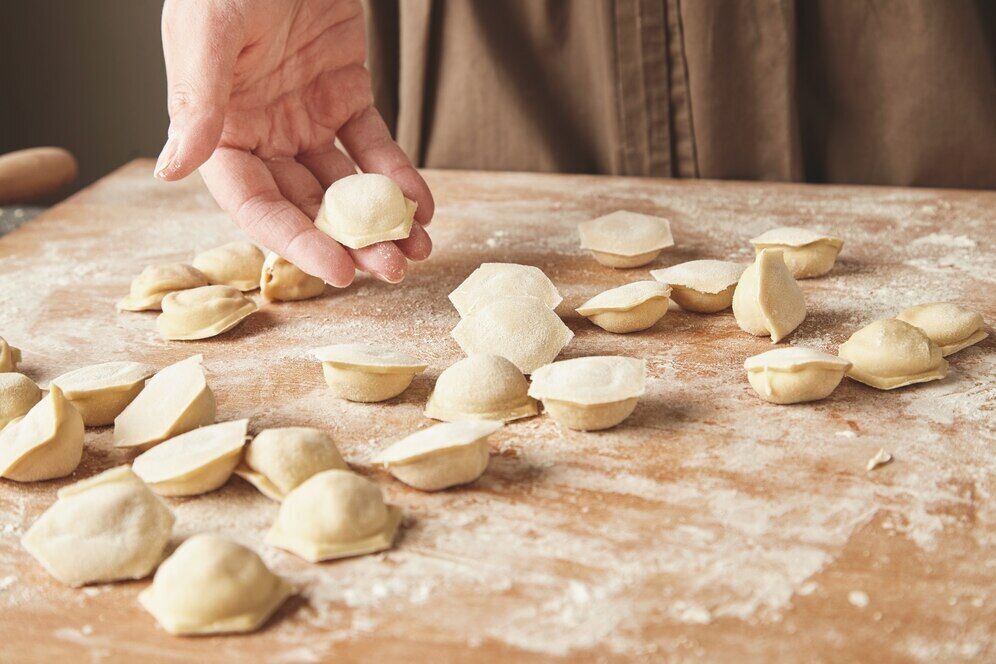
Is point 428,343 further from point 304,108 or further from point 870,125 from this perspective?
point 870,125

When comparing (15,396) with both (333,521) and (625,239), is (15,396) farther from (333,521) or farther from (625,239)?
(625,239)

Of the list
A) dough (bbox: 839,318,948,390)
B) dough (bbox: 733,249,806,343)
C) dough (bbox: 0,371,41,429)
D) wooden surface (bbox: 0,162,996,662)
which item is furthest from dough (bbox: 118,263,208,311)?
dough (bbox: 839,318,948,390)

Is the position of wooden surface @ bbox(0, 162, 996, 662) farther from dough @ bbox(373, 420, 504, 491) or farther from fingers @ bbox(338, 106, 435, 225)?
fingers @ bbox(338, 106, 435, 225)

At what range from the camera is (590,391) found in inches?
43.2

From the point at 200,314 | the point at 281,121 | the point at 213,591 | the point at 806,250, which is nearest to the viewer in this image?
the point at 213,591

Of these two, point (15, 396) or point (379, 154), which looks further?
point (379, 154)

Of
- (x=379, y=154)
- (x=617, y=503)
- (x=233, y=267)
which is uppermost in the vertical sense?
(x=379, y=154)

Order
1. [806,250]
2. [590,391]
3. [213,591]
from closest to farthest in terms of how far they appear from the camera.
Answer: [213,591] < [590,391] < [806,250]

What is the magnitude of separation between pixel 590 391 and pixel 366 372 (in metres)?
0.27

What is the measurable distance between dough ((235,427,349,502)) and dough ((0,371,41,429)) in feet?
0.99

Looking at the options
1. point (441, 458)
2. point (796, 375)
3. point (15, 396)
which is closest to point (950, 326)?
point (796, 375)

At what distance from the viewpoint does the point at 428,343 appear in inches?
53.2

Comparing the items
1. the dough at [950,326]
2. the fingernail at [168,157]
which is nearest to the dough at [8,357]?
the fingernail at [168,157]

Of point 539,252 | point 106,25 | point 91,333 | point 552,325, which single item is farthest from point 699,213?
point 106,25
